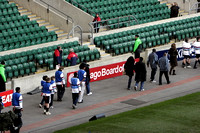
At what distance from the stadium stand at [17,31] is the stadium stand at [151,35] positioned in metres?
3.48

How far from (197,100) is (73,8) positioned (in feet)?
46.7

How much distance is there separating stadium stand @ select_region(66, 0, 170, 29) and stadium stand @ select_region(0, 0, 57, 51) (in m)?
4.24

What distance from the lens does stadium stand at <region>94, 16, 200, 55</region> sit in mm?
30188

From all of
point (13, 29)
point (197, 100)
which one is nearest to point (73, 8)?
point (13, 29)

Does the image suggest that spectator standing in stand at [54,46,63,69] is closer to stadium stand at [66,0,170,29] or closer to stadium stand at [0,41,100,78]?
stadium stand at [0,41,100,78]

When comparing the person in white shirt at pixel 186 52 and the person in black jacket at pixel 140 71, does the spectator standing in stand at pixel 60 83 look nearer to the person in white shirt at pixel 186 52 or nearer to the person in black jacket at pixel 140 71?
the person in black jacket at pixel 140 71

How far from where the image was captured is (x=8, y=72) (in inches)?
973

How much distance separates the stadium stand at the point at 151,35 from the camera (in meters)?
30.2

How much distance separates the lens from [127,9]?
35.8m

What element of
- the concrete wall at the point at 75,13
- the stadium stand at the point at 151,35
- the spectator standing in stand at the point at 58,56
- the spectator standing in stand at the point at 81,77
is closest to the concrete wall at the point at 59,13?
the concrete wall at the point at 75,13

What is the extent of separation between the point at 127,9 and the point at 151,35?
14.1ft

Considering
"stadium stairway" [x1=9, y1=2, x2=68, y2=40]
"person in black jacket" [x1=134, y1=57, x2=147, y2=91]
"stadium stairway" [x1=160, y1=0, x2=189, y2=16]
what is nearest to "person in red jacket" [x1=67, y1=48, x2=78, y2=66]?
"person in black jacket" [x1=134, y1=57, x2=147, y2=91]

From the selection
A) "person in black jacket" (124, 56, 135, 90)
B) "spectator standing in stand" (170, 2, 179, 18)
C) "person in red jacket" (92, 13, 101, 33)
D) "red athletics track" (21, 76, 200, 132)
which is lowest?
"red athletics track" (21, 76, 200, 132)

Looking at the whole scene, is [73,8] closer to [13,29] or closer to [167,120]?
[13,29]
